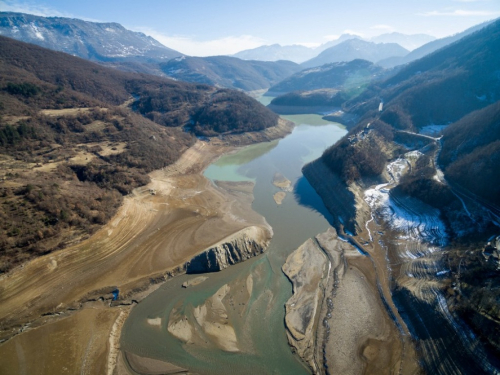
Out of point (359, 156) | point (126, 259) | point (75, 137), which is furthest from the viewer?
point (75, 137)

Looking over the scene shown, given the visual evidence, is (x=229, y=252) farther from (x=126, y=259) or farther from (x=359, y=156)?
(x=359, y=156)

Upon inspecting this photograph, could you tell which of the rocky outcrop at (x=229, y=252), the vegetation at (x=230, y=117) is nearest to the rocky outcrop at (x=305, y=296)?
the rocky outcrop at (x=229, y=252)

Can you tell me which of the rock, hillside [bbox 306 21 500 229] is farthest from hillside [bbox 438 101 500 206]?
the rock

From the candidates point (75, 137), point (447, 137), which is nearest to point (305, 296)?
point (447, 137)

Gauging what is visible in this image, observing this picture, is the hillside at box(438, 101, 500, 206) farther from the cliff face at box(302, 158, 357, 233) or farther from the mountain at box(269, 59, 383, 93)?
the mountain at box(269, 59, 383, 93)

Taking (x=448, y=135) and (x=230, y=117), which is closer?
(x=448, y=135)

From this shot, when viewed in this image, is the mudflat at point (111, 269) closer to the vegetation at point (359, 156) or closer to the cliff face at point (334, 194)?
the cliff face at point (334, 194)

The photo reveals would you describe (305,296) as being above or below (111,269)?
below
